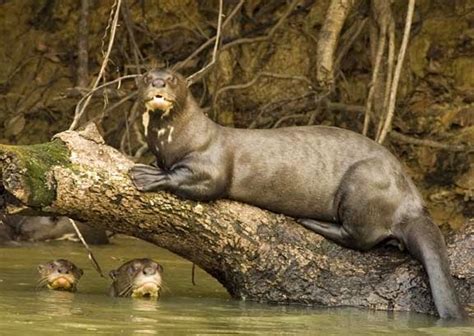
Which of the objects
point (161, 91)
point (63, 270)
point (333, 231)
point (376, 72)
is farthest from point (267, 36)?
point (161, 91)

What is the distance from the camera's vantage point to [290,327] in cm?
421

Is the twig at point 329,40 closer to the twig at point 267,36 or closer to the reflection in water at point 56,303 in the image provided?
the twig at point 267,36

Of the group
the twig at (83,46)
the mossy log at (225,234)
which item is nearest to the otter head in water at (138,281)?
the mossy log at (225,234)

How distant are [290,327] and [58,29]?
16.9ft

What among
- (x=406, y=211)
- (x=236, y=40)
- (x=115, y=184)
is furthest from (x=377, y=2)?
(x=115, y=184)

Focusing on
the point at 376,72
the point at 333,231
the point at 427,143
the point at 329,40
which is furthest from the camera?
the point at 427,143

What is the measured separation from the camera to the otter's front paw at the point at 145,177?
4.64 metres

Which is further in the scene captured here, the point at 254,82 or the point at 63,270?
the point at 254,82

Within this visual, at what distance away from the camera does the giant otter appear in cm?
481

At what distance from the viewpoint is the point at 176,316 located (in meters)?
4.39

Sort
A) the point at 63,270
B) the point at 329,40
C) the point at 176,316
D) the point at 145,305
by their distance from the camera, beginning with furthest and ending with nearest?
the point at 329,40 < the point at 63,270 < the point at 145,305 < the point at 176,316

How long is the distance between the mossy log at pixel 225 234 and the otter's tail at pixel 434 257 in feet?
0.33

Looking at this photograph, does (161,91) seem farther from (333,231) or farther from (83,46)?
(83,46)

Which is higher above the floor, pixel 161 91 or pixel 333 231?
pixel 161 91
